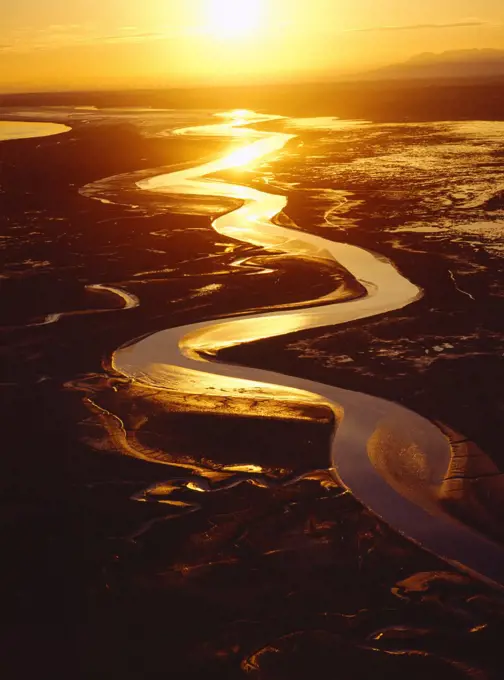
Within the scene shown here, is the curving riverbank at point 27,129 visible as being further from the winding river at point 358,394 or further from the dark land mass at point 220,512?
the dark land mass at point 220,512

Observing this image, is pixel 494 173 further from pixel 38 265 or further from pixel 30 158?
pixel 30 158

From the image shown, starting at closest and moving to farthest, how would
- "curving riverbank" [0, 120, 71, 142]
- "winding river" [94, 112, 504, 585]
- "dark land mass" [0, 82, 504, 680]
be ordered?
"dark land mass" [0, 82, 504, 680], "winding river" [94, 112, 504, 585], "curving riverbank" [0, 120, 71, 142]

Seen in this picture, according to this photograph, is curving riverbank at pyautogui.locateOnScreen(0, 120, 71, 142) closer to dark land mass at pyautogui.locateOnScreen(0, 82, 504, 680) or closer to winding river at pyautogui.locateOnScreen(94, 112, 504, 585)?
winding river at pyautogui.locateOnScreen(94, 112, 504, 585)

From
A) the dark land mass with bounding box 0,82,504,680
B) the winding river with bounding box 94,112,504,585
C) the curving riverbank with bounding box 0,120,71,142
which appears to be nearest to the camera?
the dark land mass with bounding box 0,82,504,680

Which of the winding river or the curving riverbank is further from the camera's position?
the curving riverbank

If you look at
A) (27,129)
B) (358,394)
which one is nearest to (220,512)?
(358,394)

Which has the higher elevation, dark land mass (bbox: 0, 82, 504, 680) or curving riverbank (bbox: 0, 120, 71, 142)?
curving riverbank (bbox: 0, 120, 71, 142)

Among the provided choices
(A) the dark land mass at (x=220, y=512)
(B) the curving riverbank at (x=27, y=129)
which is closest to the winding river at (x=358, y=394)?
(A) the dark land mass at (x=220, y=512)

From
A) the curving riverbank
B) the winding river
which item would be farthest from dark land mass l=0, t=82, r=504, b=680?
the curving riverbank
